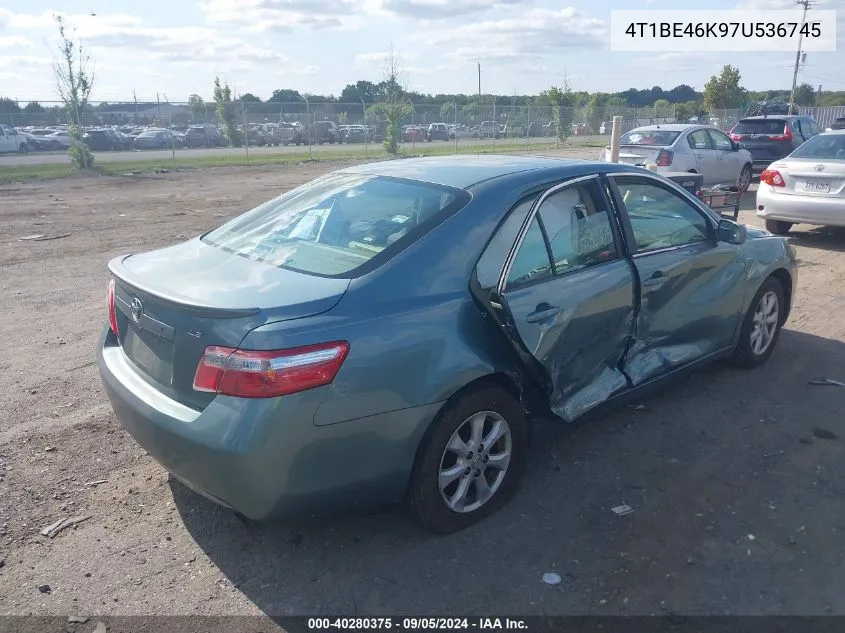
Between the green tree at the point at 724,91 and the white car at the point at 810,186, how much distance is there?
39456mm

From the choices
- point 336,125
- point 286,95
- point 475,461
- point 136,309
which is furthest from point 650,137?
point 286,95

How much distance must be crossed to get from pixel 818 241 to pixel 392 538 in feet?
31.1

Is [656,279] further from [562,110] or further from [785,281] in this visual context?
[562,110]

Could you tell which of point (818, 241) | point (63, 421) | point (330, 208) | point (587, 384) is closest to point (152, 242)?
point (63, 421)

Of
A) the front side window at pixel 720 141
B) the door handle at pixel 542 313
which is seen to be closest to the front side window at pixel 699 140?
the front side window at pixel 720 141

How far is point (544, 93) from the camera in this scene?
147 ft

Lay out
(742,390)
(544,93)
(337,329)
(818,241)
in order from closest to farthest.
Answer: (337,329), (742,390), (818,241), (544,93)

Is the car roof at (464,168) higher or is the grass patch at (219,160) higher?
the car roof at (464,168)

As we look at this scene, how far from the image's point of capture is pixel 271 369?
9.05 feet

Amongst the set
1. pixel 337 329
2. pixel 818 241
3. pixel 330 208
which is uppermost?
pixel 330 208

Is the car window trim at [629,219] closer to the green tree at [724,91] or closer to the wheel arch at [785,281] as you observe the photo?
the wheel arch at [785,281]

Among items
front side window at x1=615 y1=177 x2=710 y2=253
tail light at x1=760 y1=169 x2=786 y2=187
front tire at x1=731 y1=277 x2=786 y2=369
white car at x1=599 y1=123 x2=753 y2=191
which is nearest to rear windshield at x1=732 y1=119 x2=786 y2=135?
white car at x1=599 y1=123 x2=753 y2=191

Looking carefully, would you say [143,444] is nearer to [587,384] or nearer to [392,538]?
[392,538]

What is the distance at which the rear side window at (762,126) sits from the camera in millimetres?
17531
